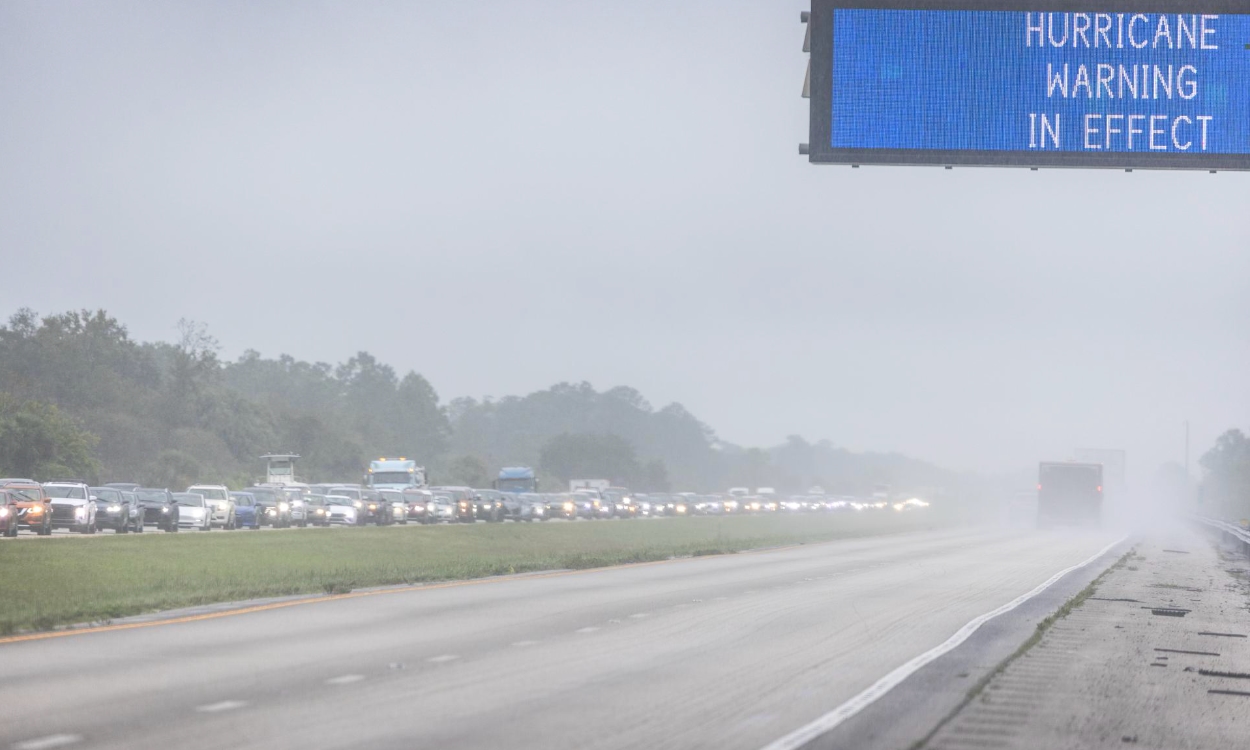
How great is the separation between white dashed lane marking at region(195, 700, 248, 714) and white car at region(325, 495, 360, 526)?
5303cm

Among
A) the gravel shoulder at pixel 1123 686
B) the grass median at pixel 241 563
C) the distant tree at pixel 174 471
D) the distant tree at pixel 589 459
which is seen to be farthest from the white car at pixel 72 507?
the distant tree at pixel 589 459

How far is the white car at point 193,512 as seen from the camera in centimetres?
5419

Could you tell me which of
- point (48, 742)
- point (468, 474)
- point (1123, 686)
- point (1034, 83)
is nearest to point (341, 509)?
point (1034, 83)

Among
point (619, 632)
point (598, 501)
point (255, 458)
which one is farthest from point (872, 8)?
point (255, 458)

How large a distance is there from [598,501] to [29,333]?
160 feet

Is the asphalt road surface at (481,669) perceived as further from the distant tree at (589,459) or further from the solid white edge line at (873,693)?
the distant tree at (589,459)

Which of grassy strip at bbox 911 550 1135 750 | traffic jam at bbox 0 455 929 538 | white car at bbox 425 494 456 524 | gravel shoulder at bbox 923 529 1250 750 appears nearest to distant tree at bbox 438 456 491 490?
traffic jam at bbox 0 455 929 538

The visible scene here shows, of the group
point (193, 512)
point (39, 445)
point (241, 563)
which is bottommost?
point (241, 563)

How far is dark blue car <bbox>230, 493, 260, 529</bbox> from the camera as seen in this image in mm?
58969

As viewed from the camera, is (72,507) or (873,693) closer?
(873,693)

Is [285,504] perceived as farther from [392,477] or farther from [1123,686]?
[1123,686]

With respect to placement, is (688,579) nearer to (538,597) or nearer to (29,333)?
(538,597)

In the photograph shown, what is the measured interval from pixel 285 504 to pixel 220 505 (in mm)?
5879

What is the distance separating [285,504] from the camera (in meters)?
62.4
